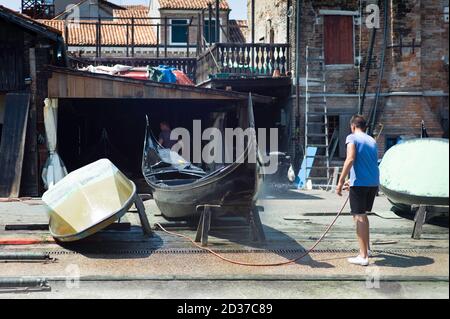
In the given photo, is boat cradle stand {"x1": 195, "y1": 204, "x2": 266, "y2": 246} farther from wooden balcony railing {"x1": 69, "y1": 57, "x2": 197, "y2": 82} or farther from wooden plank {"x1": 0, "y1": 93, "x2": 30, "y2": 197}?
wooden balcony railing {"x1": 69, "y1": 57, "x2": 197, "y2": 82}

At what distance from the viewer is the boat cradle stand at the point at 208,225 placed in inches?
364

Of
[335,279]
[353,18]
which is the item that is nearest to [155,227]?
[335,279]

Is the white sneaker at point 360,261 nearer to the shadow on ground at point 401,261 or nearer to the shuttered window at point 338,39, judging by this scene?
the shadow on ground at point 401,261

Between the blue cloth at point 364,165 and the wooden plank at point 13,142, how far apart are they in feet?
31.1

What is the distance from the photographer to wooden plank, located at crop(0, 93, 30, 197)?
14984 mm

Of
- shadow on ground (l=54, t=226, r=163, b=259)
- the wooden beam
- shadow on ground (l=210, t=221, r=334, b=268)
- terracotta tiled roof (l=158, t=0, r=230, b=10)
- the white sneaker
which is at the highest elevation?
terracotta tiled roof (l=158, t=0, r=230, b=10)

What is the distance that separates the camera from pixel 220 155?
19.1 meters

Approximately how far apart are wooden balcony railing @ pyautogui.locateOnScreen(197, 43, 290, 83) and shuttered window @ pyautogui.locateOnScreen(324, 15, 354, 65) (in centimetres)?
142

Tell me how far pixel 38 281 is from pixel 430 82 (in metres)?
16.9

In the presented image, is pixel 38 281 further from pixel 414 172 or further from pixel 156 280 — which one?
pixel 414 172

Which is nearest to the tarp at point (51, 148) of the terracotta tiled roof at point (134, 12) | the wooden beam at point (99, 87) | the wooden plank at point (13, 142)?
the wooden beam at point (99, 87)

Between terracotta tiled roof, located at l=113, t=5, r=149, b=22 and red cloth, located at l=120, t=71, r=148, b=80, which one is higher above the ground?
terracotta tiled roof, located at l=113, t=5, r=149, b=22

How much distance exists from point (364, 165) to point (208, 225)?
8.24ft

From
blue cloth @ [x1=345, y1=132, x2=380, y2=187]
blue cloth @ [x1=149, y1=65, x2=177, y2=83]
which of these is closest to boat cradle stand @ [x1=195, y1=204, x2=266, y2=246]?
blue cloth @ [x1=345, y1=132, x2=380, y2=187]
